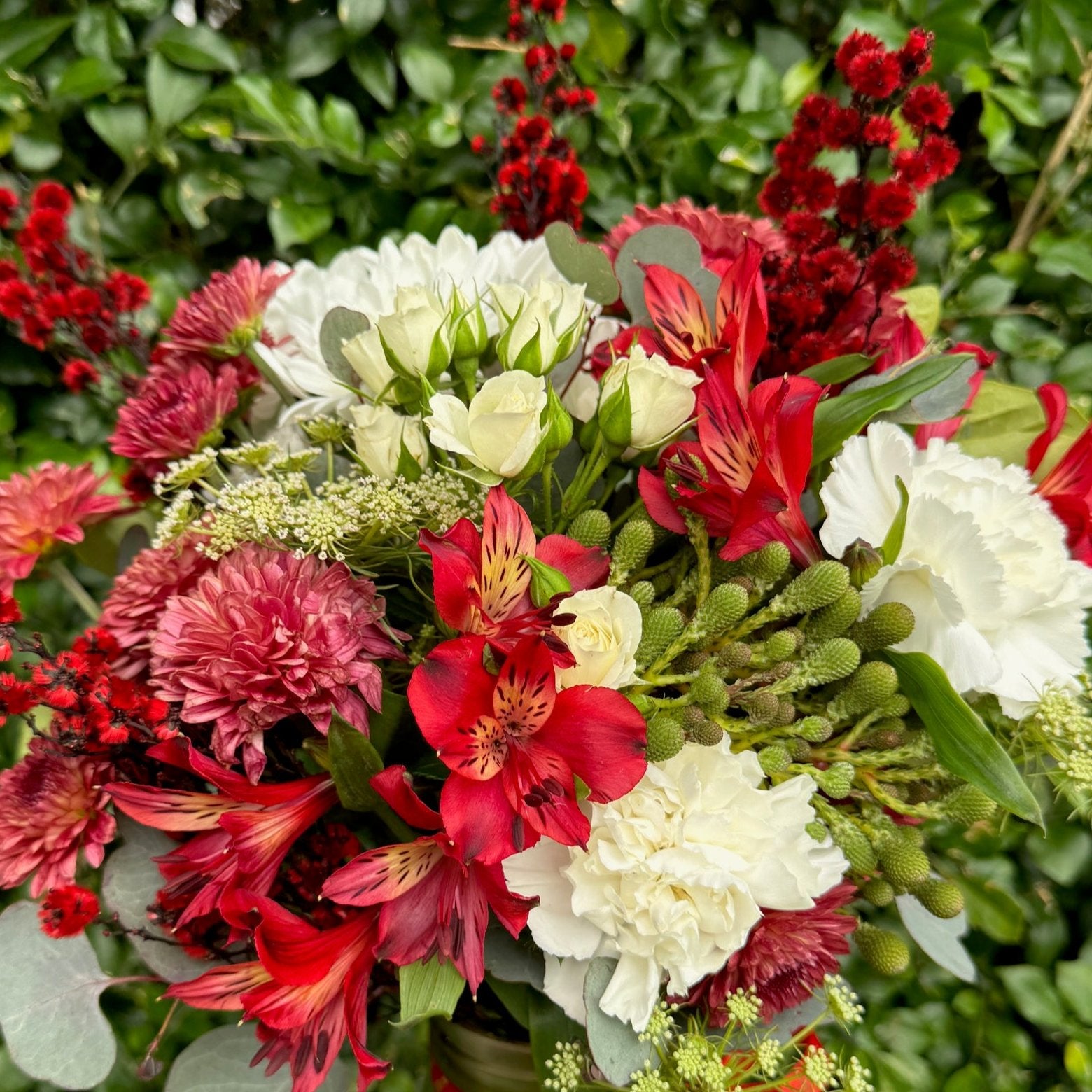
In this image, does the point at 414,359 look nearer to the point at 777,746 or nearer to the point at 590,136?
the point at 777,746

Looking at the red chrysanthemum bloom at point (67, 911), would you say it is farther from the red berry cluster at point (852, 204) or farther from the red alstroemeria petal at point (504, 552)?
the red berry cluster at point (852, 204)

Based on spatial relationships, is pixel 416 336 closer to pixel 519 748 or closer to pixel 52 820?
pixel 519 748

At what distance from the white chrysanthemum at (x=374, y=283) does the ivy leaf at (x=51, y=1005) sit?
1.18 feet

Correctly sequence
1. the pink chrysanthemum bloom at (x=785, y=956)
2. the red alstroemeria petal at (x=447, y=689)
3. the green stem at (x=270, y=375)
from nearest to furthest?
the red alstroemeria petal at (x=447, y=689) < the pink chrysanthemum bloom at (x=785, y=956) < the green stem at (x=270, y=375)

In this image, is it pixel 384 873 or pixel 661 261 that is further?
pixel 661 261

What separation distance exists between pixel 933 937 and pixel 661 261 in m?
0.47

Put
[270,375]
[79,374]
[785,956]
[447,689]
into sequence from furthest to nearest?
[79,374] → [270,375] → [785,956] → [447,689]

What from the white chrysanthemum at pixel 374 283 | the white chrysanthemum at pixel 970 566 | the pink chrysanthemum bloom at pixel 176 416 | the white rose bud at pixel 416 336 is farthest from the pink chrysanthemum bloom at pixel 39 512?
the white chrysanthemum at pixel 970 566

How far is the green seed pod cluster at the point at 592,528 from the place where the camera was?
0.45 m

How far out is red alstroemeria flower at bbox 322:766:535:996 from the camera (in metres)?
0.41

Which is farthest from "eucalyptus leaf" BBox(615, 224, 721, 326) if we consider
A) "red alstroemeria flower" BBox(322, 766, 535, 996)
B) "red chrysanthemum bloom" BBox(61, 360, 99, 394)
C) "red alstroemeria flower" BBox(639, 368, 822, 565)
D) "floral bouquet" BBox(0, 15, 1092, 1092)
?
"red chrysanthemum bloom" BBox(61, 360, 99, 394)

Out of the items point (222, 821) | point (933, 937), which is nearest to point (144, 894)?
point (222, 821)

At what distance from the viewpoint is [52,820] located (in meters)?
0.50

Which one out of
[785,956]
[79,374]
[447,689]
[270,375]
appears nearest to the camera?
[447,689]
